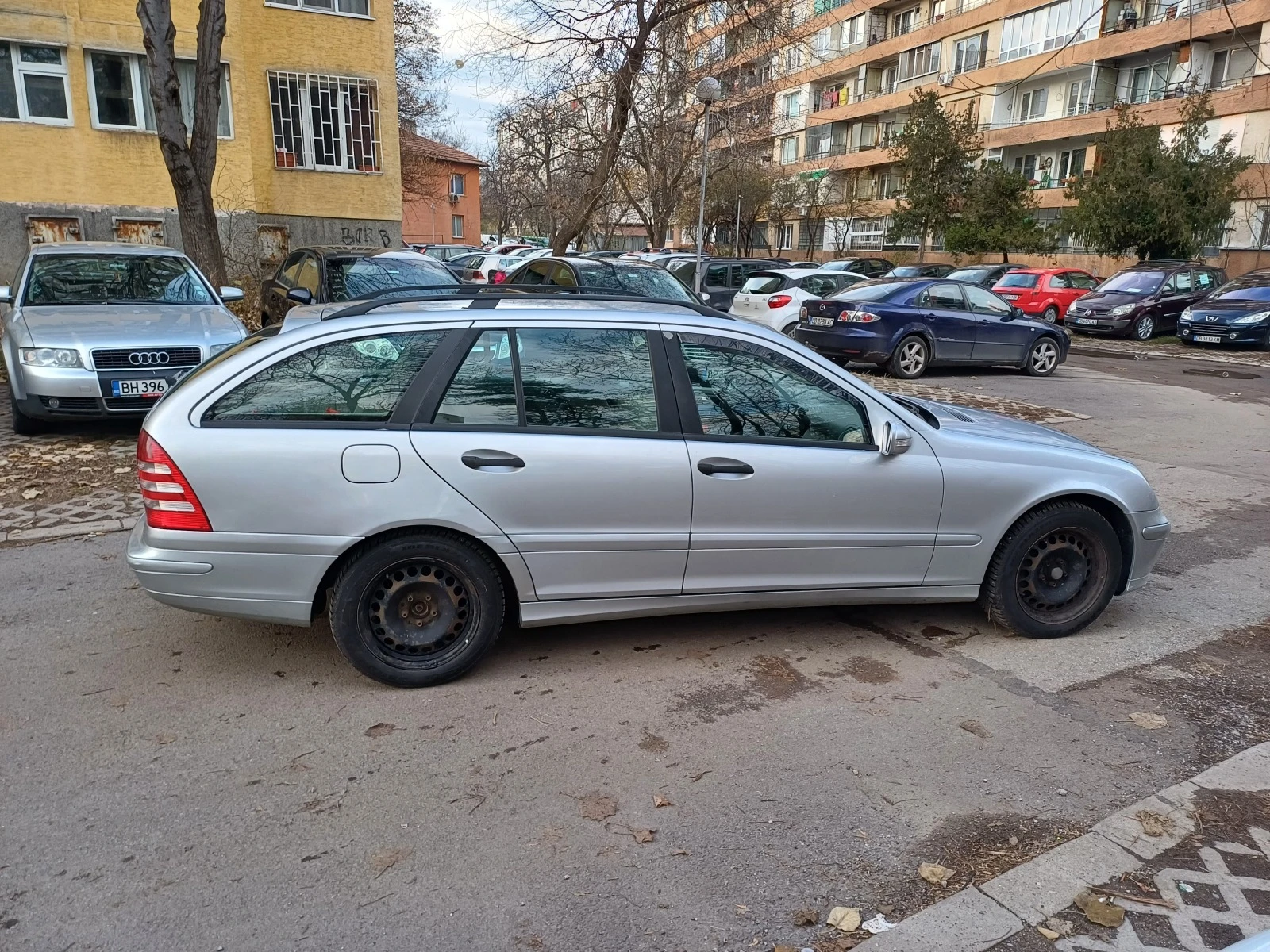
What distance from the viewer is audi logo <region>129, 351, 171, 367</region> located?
7.59 m

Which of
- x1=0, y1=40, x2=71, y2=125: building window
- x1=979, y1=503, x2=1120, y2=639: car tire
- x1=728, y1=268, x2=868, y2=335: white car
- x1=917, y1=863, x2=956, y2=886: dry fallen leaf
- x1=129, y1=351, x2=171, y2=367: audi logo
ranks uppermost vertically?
x1=0, y1=40, x2=71, y2=125: building window

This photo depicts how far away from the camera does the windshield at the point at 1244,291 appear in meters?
19.1

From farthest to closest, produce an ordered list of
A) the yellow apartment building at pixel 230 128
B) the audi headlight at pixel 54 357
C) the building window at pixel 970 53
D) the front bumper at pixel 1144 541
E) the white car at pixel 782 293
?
the building window at pixel 970 53 < the yellow apartment building at pixel 230 128 < the white car at pixel 782 293 < the audi headlight at pixel 54 357 < the front bumper at pixel 1144 541

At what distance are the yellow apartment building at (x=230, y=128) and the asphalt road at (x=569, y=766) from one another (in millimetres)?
15657

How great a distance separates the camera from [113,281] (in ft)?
29.9

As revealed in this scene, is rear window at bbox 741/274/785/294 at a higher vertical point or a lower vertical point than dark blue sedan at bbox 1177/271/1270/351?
higher

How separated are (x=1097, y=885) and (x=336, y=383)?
333 cm

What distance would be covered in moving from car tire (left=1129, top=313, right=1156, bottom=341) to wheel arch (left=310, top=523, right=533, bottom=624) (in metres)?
21.2

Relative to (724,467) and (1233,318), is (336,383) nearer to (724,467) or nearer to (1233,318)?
Answer: (724,467)

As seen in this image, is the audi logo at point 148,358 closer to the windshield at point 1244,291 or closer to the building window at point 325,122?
the building window at point 325,122

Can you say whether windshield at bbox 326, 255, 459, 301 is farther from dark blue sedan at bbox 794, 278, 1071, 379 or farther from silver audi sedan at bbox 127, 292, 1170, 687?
silver audi sedan at bbox 127, 292, 1170, 687

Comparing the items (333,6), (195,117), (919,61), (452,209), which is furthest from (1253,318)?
(452,209)

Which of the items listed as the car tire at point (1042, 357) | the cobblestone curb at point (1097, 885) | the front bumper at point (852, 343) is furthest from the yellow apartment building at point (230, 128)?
the cobblestone curb at point (1097, 885)

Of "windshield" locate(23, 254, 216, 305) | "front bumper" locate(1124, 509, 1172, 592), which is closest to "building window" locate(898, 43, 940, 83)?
"windshield" locate(23, 254, 216, 305)
